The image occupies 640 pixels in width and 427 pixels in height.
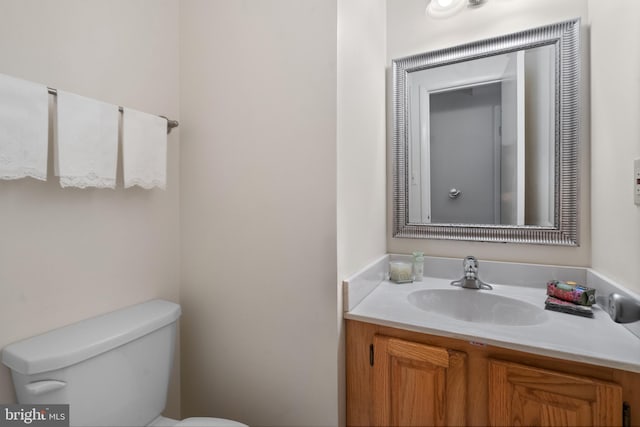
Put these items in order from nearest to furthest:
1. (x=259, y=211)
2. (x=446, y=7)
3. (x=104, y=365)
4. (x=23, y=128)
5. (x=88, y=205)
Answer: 1. (x=23, y=128)
2. (x=104, y=365)
3. (x=88, y=205)
4. (x=259, y=211)
5. (x=446, y=7)

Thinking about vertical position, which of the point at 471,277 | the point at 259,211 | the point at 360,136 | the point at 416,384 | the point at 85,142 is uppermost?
the point at 360,136

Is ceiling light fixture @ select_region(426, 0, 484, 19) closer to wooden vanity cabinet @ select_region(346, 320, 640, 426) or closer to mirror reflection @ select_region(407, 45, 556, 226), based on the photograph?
mirror reflection @ select_region(407, 45, 556, 226)

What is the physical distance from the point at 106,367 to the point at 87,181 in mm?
561

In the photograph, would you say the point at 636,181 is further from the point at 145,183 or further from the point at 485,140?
the point at 145,183

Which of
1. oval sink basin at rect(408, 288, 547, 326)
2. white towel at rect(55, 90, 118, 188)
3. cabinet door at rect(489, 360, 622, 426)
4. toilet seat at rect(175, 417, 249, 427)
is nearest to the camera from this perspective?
cabinet door at rect(489, 360, 622, 426)

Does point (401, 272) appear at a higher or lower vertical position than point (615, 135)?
lower

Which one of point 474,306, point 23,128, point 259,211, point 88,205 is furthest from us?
point 474,306

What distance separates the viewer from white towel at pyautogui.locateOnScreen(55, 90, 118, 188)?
2.80 feet

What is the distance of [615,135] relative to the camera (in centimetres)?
101

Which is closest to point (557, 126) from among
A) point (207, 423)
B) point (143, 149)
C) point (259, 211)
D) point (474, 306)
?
point (474, 306)

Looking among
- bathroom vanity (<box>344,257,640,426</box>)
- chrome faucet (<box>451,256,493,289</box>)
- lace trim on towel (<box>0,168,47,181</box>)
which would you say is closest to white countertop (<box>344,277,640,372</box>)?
bathroom vanity (<box>344,257,640,426</box>)

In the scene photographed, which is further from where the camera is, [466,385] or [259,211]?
[259,211]

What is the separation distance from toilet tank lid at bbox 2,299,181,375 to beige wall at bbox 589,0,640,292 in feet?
5.07

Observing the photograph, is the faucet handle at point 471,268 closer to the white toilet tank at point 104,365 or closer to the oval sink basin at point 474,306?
the oval sink basin at point 474,306
